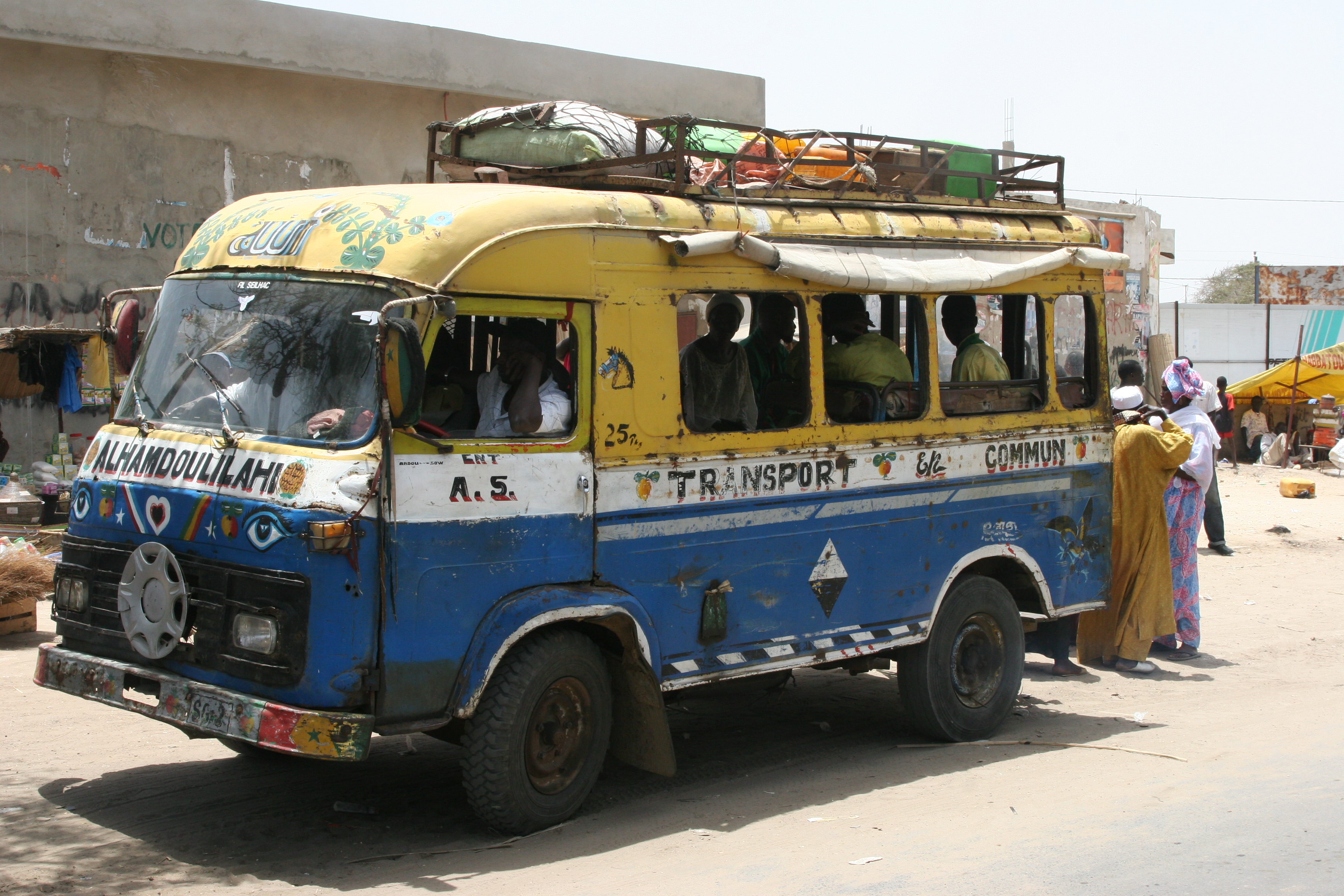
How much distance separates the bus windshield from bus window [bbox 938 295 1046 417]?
10.6ft

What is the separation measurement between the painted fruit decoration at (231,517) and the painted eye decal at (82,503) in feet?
2.93

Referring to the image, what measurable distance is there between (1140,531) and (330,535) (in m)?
6.09

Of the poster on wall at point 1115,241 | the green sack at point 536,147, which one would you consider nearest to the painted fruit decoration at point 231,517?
the green sack at point 536,147

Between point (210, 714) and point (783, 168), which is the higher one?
point (783, 168)

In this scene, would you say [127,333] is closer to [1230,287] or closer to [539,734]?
[539,734]

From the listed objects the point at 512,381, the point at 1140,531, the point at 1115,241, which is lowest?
the point at 1140,531

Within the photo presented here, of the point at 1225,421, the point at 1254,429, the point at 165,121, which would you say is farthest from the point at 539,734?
the point at 1254,429

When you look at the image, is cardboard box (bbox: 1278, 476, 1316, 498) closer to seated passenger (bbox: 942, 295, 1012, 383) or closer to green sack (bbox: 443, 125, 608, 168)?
seated passenger (bbox: 942, 295, 1012, 383)

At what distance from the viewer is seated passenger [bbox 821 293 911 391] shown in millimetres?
6402

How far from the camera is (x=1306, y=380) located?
26.5 m

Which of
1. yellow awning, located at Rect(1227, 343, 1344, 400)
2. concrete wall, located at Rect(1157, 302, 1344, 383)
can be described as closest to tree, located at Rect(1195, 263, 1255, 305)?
concrete wall, located at Rect(1157, 302, 1344, 383)

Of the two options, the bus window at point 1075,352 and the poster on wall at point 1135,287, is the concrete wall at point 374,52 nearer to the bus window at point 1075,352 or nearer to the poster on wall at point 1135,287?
the bus window at point 1075,352

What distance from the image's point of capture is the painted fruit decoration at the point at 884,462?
6301 mm

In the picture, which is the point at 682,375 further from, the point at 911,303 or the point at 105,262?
the point at 105,262
